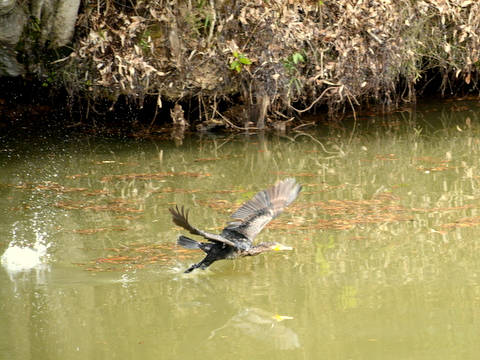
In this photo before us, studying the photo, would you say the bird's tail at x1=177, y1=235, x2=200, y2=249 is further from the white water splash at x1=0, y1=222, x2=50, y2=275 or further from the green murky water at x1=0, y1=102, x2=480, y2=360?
the white water splash at x1=0, y1=222, x2=50, y2=275

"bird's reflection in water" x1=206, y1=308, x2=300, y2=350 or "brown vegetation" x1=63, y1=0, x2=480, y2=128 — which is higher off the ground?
"brown vegetation" x1=63, y1=0, x2=480, y2=128

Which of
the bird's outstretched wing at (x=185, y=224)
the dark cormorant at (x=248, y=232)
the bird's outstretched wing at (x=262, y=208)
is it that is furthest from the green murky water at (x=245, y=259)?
the bird's outstretched wing at (x=185, y=224)

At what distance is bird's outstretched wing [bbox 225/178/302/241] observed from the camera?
4.32 m

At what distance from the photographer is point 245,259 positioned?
444 cm

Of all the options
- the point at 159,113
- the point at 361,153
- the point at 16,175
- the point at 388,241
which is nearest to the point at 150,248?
the point at 388,241

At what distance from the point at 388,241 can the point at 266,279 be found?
1.04 m

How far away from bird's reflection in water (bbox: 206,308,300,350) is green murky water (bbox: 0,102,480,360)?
0.04 ft

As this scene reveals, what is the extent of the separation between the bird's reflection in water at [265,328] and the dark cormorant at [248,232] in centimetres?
50

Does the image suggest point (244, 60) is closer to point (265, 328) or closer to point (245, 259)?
point (245, 259)

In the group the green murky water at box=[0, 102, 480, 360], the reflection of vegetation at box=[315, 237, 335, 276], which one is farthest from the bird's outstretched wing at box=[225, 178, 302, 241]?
the reflection of vegetation at box=[315, 237, 335, 276]

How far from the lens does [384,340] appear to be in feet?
10.4

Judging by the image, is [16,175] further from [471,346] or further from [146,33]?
[471,346]

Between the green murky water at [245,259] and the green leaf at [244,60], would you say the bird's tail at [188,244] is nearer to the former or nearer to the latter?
the green murky water at [245,259]

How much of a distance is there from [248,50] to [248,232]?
179 inches
